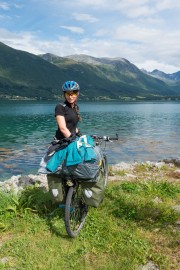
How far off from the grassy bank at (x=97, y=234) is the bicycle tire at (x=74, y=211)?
0.68 ft

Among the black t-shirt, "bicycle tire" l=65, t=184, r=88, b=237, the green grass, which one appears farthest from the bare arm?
the green grass

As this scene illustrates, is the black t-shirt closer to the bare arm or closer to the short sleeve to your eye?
the short sleeve

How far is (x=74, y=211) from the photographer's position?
27.7 feet

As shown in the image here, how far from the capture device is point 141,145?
4025 centimetres

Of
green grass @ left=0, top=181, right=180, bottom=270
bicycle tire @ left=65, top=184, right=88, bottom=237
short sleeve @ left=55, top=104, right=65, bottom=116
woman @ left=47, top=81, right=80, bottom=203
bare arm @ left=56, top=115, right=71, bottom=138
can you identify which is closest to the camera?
green grass @ left=0, top=181, right=180, bottom=270

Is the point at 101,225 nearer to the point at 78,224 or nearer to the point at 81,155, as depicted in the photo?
the point at 78,224

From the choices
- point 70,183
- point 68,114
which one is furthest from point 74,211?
point 68,114

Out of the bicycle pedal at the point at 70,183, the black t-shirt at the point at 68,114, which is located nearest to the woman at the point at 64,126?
the black t-shirt at the point at 68,114

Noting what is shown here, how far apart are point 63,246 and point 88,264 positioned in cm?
98

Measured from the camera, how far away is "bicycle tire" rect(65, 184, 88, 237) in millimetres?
7719

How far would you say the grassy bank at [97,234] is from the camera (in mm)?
6840

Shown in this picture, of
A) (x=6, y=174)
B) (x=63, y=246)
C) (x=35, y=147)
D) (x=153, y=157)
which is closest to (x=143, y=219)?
(x=63, y=246)

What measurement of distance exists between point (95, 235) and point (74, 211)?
920 mm

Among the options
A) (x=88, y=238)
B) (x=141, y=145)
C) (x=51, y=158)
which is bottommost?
(x=141, y=145)
